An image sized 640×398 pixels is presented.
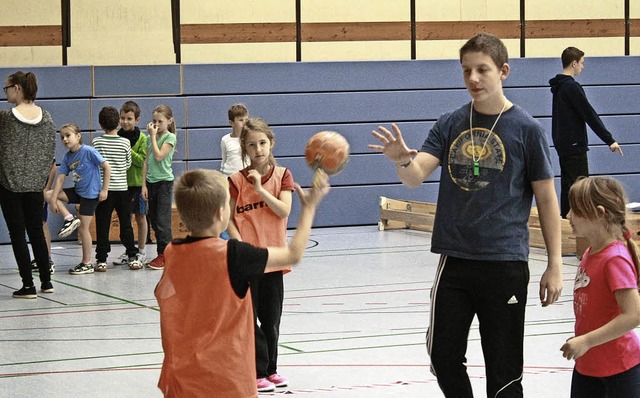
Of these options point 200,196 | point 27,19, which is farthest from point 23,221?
point 27,19

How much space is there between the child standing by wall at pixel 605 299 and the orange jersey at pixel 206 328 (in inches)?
35.2

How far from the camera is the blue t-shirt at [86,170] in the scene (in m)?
8.35

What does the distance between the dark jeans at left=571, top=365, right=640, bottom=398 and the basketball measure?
1019 millimetres

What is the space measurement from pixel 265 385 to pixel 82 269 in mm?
4335

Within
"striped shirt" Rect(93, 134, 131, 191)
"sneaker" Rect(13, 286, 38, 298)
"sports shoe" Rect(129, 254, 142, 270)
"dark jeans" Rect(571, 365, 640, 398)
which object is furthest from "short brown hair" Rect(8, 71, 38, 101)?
"dark jeans" Rect(571, 365, 640, 398)

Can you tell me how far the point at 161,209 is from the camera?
8672 mm

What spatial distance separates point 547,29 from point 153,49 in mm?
4845

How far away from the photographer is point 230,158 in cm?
823

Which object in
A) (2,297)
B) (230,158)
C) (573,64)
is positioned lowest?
(2,297)

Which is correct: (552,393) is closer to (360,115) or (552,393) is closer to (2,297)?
(2,297)

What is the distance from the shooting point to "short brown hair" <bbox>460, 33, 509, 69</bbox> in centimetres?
338

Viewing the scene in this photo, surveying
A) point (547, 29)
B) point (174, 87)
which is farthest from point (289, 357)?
point (547, 29)

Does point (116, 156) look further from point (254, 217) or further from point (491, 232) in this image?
point (491, 232)

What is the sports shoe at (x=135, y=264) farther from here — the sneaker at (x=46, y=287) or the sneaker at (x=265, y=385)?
the sneaker at (x=265, y=385)
